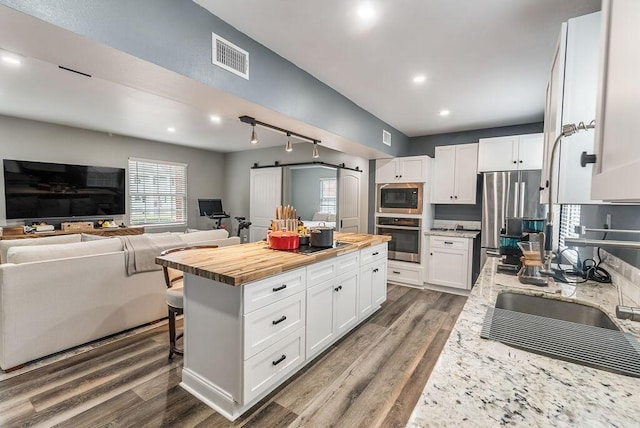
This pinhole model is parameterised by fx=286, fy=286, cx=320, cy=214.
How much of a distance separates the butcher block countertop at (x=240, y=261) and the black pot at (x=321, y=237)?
0.11 m

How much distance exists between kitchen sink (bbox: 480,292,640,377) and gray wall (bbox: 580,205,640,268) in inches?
18.7

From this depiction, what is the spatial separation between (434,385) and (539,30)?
2.46 m

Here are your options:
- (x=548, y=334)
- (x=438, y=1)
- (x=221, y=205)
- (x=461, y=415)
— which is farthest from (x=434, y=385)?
(x=221, y=205)

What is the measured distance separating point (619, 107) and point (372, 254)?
2.80 m

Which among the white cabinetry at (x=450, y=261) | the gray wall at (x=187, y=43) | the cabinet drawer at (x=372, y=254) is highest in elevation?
the gray wall at (x=187, y=43)

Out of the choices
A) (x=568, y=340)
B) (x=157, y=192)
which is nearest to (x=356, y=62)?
(x=568, y=340)

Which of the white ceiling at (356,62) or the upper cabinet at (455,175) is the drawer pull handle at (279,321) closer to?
the white ceiling at (356,62)

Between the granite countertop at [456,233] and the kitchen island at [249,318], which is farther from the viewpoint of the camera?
the granite countertop at [456,233]

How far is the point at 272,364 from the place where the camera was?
1.99 m

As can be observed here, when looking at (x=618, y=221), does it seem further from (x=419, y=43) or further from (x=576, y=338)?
(x=419, y=43)

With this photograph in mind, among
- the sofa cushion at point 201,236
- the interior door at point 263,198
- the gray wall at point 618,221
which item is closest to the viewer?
the gray wall at point 618,221

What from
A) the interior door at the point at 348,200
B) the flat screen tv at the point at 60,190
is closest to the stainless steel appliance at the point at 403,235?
the interior door at the point at 348,200

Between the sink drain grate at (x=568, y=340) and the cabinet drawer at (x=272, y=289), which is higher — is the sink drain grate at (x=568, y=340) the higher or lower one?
the higher one

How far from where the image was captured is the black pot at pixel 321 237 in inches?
104
